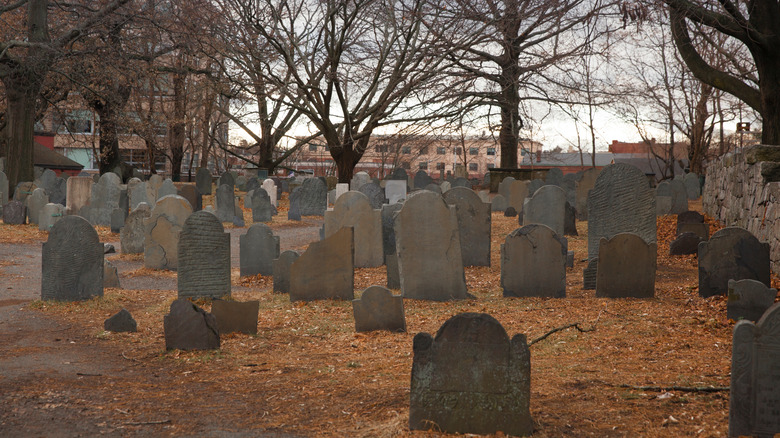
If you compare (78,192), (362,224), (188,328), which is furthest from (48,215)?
(188,328)

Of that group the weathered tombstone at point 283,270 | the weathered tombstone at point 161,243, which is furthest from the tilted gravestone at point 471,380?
the weathered tombstone at point 161,243

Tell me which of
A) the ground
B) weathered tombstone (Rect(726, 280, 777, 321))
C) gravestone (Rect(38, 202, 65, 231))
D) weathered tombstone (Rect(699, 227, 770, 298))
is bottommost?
the ground

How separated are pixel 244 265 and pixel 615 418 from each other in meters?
7.97

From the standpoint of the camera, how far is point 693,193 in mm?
26922

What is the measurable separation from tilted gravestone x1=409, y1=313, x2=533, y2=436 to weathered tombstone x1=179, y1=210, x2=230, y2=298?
5.30 meters

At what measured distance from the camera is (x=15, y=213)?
1789 cm

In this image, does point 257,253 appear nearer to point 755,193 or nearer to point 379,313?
point 379,313

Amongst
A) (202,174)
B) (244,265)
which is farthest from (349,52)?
(244,265)

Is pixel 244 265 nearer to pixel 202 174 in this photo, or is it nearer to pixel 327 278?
pixel 327 278

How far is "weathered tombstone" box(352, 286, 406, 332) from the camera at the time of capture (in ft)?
23.0

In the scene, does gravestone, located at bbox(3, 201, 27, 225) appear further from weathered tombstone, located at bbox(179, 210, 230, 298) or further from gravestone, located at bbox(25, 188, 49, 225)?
weathered tombstone, located at bbox(179, 210, 230, 298)

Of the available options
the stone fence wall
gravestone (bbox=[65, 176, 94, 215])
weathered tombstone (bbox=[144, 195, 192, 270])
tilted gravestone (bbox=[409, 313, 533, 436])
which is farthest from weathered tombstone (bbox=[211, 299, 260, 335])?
gravestone (bbox=[65, 176, 94, 215])

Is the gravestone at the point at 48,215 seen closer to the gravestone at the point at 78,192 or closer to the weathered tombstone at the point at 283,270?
the gravestone at the point at 78,192

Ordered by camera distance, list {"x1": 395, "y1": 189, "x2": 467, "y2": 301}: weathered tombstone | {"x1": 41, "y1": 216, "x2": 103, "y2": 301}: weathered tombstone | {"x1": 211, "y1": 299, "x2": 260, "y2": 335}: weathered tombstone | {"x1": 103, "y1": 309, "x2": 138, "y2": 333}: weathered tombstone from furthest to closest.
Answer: {"x1": 395, "y1": 189, "x2": 467, "y2": 301}: weathered tombstone, {"x1": 41, "y1": 216, "x2": 103, "y2": 301}: weathered tombstone, {"x1": 103, "y1": 309, "x2": 138, "y2": 333}: weathered tombstone, {"x1": 211, "y1": 299, "x2": 260, "y2": 335}: weathered tombstone
